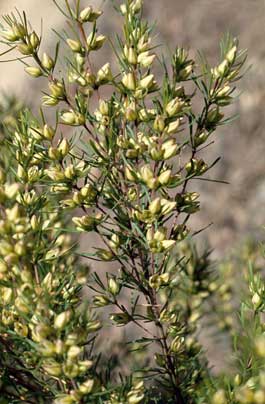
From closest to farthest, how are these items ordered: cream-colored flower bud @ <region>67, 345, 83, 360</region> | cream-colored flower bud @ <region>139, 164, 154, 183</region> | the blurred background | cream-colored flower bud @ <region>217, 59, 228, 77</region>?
cream-colored flower bud @ <region>67, 345, 83, 360</region>, cream-colored flower bud @ <region>139, 164, 154, 183</region>, cream-colored flower bud @ <region>217, 59, 228, 77</region>, the blurred background

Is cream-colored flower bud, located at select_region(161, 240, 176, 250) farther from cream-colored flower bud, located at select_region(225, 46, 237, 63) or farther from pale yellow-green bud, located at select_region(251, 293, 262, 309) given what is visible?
cream-colored flower bud, located at select_region(225, 46, 237, 63)

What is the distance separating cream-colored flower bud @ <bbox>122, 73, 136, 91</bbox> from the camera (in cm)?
90

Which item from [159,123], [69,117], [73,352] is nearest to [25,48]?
[69,117]

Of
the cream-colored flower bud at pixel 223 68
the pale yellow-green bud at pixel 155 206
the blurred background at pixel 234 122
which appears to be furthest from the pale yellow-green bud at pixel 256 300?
the blurred background at pixel 234 122

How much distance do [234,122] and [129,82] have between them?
6.11 ft

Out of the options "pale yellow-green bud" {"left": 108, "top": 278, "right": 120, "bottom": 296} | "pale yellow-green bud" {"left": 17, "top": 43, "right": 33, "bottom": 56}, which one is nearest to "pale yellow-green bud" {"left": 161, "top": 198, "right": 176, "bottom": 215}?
"pale yellow-green bud" {"left": 108, "top": 278, "right": 120, "bottom": 296}

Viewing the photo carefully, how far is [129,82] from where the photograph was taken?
90cm

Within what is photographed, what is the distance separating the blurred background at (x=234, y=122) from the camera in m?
2.50

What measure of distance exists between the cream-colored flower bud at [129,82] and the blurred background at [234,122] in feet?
3.99

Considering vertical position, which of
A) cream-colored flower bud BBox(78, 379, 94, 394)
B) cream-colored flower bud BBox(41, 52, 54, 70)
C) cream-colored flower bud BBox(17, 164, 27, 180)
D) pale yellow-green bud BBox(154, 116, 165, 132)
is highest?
cream-colored flower bud BBox(41, 52, 54, 70)

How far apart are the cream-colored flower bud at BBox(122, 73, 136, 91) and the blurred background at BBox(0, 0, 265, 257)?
122 cm

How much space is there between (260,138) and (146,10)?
1.20 meters

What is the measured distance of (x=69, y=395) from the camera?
752mm

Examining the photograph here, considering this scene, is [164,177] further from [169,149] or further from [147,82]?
[147,82]
